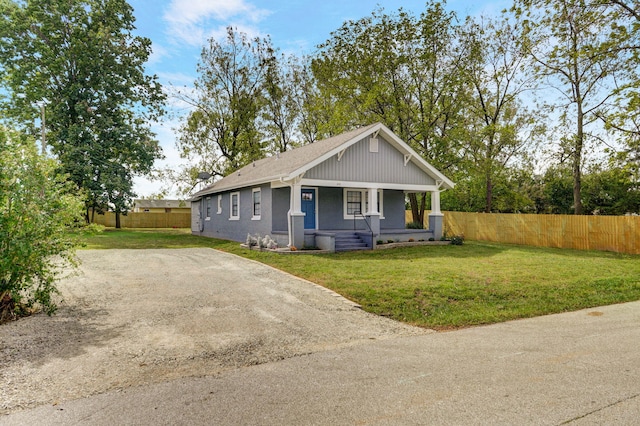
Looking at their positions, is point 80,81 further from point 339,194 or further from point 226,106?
point 339,194

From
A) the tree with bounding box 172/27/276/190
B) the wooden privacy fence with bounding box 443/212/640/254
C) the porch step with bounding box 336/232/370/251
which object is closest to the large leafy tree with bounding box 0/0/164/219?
the tree with bounding box 172/27/276/190

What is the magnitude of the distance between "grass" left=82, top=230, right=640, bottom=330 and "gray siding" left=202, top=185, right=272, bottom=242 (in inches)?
109

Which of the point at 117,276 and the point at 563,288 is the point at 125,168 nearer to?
the point at 117,276

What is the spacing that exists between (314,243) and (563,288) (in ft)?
27.3

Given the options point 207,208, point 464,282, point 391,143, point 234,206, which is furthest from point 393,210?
point 207,208

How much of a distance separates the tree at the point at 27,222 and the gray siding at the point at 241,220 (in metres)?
9.90

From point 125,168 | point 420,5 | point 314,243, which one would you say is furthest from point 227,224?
point 420,5

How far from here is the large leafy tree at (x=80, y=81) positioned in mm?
24359

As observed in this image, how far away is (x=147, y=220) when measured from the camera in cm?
4025

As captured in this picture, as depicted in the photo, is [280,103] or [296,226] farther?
[280,103]

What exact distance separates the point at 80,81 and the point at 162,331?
26.7m

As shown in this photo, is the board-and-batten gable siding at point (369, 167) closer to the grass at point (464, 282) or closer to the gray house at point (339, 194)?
the gray house at point (339, 194)

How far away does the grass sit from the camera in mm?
7090

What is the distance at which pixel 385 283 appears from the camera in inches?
340
